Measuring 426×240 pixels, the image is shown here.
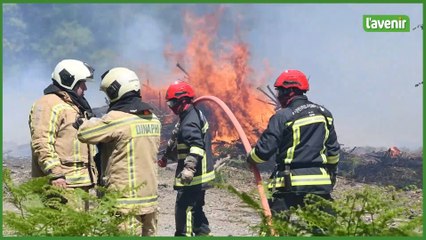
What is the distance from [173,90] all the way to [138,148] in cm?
163

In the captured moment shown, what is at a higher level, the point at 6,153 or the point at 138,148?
the point at 138,148

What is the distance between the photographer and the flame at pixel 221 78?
14.2 m

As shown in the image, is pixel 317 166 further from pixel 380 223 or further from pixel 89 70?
pixel 380 223

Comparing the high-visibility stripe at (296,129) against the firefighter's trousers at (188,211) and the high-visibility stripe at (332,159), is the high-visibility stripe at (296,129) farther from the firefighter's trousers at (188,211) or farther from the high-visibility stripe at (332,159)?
the firefighter's trousers at (188,211)

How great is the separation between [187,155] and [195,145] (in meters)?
0.13

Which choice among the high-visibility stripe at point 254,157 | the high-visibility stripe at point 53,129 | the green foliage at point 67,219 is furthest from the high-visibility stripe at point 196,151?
the green foliage at point 67,219

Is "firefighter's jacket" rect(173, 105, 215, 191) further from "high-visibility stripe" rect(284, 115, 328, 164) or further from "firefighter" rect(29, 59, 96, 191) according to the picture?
"firefighter" rect(29, 59, 96, 191)

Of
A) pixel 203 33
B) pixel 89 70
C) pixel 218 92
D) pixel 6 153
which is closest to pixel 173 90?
pixel 89 70

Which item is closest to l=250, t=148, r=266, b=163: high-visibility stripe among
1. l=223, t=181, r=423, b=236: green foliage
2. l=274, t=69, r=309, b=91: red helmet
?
l=274, t=69, r=309, b=91: red helmet

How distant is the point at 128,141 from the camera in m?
4.59

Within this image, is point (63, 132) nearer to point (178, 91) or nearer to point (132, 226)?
point (178, 91)

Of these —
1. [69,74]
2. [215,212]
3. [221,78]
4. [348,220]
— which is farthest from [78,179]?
[221,78]

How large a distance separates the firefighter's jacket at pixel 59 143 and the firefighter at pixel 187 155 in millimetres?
1178

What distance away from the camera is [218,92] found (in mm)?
15258
